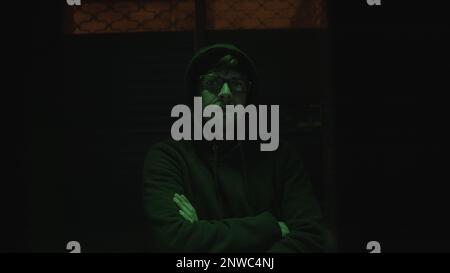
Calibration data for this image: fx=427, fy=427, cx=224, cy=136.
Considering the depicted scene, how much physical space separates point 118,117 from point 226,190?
190cm

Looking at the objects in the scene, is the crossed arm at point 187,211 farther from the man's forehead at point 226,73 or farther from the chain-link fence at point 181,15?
the chain-link fence at point 181,15

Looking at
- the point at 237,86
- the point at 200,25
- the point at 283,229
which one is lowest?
the point at 283,229

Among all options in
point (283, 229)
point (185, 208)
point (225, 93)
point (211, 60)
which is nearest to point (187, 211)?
point (185, 208)

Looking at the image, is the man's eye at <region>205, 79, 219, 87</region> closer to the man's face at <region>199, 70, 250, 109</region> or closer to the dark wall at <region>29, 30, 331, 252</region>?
the man's face at <region>199, 70, 250, 109</region>

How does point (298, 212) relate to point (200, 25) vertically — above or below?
below

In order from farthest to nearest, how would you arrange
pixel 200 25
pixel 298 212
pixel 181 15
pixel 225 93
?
pixel 181 15, pixel 200 25, pixel 225 93, pixel 298 212

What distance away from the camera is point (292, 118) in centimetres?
512

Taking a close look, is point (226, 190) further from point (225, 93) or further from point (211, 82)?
point (211, 82)

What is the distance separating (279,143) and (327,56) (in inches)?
56.6

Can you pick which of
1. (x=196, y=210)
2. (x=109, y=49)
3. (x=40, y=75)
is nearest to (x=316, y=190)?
(x=196, y=210)

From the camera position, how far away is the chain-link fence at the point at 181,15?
16.7 feet

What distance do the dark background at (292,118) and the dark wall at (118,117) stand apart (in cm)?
1

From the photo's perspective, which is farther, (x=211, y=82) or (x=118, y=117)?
(x=118, y=117)

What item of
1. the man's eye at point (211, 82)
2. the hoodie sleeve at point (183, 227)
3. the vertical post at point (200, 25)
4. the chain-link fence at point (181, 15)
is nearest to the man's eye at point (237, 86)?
the man's eye at point (211, 82)
